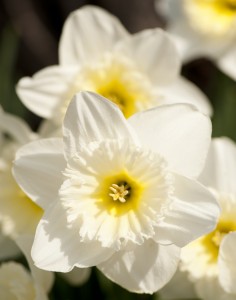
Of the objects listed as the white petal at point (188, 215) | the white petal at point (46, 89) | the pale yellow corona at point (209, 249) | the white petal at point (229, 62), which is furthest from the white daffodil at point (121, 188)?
the white petal at point (229, 62)

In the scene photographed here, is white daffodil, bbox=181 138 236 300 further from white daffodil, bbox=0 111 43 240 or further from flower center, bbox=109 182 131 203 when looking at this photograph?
white daffodil, bbox=0 111 43 240

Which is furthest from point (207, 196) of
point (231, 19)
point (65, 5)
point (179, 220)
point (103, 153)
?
point (65, 5)

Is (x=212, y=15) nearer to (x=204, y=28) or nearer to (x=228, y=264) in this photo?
(x=204, y=28)

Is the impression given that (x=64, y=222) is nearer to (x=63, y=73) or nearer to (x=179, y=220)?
(x=179, y=220)

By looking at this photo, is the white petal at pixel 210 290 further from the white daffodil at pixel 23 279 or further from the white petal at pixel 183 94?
the white petal at pixel 183 94

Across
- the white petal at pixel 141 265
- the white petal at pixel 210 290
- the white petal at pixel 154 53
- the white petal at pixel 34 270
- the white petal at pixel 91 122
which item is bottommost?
the white petal at pixel 210 290
